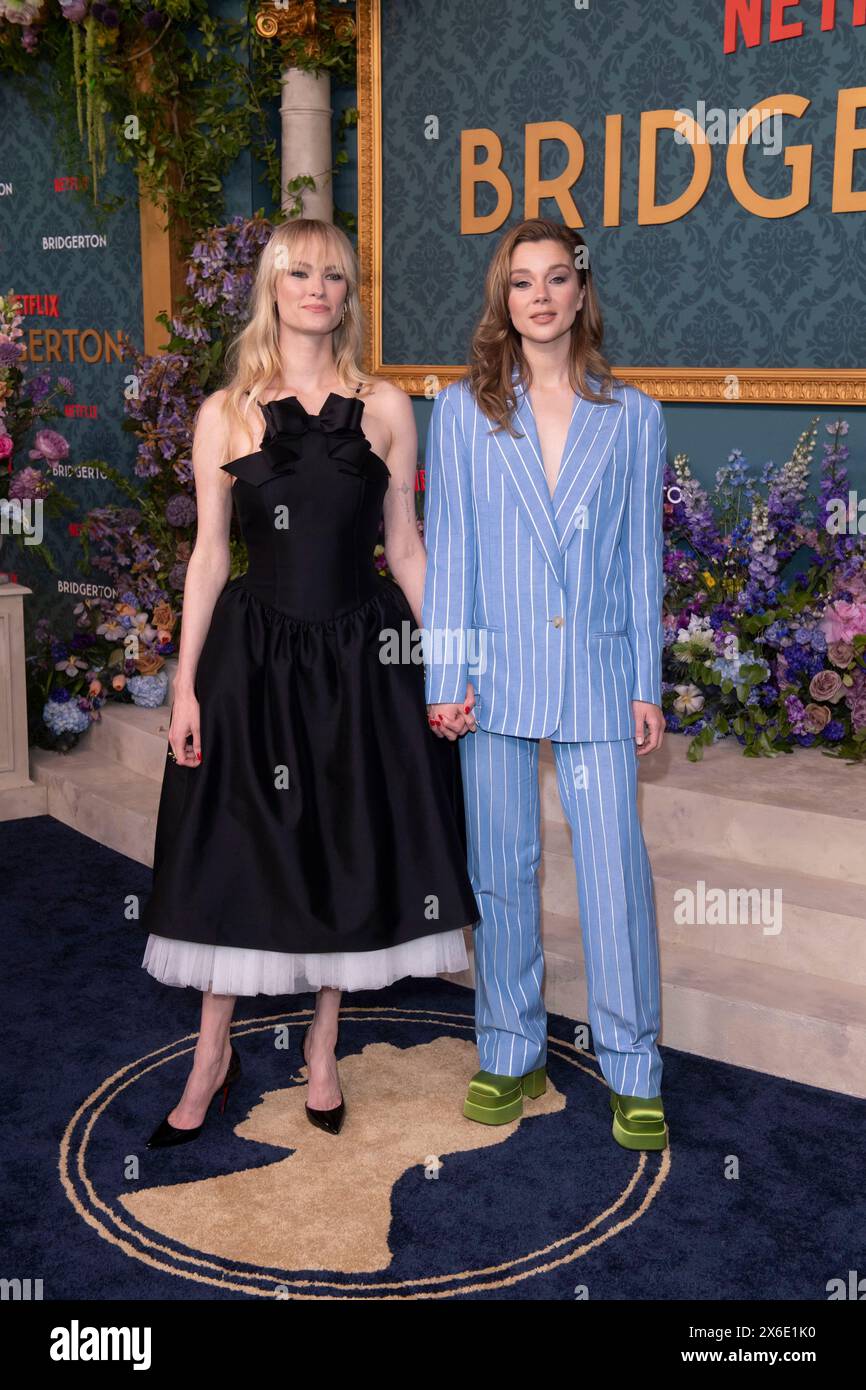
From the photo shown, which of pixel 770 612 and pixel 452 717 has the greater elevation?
pixel 770 612

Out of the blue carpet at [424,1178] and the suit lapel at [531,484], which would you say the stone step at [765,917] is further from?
the suit lapel at [531,484]

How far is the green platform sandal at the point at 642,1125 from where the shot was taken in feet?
11.2

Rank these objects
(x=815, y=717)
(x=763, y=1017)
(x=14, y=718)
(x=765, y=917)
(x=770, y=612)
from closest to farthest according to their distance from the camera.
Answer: (x=763, y=1017) → (x=765, y=917) → (x=815, y=717) → (x=770, y=612) → (x=14, y=718)

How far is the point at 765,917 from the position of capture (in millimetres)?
4211

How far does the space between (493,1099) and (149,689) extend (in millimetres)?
3550

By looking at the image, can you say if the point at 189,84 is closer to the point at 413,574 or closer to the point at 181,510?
the point at 181,510

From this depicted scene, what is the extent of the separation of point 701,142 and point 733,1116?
3.88m

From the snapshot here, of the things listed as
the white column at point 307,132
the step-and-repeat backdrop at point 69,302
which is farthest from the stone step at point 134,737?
the white column at point 307,132

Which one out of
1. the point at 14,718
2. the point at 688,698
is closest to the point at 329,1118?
the point at 688,698

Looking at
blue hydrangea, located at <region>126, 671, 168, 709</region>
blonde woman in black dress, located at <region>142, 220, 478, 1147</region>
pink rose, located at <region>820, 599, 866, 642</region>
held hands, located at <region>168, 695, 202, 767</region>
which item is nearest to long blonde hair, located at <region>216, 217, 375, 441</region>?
blonde woman in black dress, located at <region>142, 220, 478, 1147</region>

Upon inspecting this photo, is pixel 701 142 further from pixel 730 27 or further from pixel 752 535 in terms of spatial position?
pixel 752 535

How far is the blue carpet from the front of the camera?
114 inches
